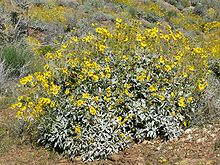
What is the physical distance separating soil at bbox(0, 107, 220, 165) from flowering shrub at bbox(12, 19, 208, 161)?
0.09m

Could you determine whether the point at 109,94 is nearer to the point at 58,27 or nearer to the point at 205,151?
the point at 205,151

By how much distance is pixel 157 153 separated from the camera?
3740 mm

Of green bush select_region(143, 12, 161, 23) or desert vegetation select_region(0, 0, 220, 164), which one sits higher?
desert vegetation select_region(0, 0, 220, 164)

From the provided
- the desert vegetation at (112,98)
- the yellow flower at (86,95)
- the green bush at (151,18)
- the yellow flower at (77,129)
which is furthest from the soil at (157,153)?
the green bush at (151,18)

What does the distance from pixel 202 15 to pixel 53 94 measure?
16422 millimetres

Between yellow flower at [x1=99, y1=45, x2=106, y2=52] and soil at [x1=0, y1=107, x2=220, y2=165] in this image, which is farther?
yellow flower at [x1=99, y1=45, x2=106, y2=52]

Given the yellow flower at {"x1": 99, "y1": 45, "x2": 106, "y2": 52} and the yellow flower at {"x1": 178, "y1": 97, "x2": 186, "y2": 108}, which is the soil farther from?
the yellow flower at {"x1": 99, "y1": 45, "x2": 106, "y2": 52}

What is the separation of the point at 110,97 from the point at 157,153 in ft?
2.46

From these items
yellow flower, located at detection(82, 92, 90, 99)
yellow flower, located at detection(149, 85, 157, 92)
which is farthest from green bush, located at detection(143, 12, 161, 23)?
yellow flower, located at detection(82, 92, 90, 99)

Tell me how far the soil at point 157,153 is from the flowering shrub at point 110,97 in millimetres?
95

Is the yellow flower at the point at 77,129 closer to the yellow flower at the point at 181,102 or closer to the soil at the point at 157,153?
the soil at the point at 157,153

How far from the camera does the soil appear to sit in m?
3.57

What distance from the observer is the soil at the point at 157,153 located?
357cm

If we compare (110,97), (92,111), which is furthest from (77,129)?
(110,97)
